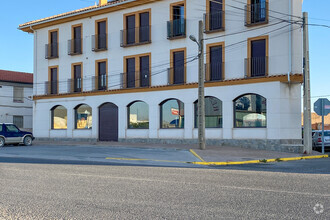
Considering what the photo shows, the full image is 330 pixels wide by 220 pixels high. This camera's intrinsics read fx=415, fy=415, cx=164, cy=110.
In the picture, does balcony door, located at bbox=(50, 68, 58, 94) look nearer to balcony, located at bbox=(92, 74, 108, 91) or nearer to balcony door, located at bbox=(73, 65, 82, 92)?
Result: balcony door, located at bbox=(73, 65, 82, 92)

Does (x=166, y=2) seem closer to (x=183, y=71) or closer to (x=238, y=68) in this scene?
(x=183, y=71)

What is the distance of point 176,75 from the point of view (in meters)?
27.5

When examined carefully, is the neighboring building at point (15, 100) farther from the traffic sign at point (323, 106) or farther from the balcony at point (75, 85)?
the traffic sign at point (323, 106)

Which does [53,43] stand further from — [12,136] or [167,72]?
[167,72]

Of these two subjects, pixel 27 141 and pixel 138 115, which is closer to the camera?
pixel 27 141

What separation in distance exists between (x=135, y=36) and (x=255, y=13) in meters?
8.79

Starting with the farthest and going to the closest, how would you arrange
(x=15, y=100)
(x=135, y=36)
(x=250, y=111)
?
(x=15, y=100) → (x=135, y=36) → (x=250, y=111)

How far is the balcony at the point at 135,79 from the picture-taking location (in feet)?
94.8

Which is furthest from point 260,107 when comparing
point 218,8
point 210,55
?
point 218,8

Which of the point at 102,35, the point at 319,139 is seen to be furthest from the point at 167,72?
the point at 319,139

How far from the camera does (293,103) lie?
23.5 m

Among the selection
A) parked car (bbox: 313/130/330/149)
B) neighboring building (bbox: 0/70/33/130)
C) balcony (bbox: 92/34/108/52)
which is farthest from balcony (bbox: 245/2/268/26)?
neighboring building (bbox: 0/70/33/130)

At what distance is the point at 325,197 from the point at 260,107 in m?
16.8

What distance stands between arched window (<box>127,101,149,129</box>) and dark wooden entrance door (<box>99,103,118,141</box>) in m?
1.18
